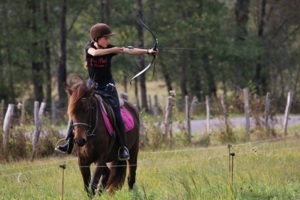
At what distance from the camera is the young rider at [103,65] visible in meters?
10.9

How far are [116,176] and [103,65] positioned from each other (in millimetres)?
1746

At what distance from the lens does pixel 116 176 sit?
11508 millimetres

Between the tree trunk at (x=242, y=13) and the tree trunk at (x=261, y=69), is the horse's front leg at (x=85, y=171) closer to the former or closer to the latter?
the tree trunk at (x=261, y=69)

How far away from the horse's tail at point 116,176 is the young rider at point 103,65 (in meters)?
0.33

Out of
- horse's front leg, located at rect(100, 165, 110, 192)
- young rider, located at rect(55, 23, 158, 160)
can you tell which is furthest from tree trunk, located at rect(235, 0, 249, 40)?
horse's front leg, located at rect(100, 165, 110, 192)

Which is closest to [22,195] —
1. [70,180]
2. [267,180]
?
[70,180]

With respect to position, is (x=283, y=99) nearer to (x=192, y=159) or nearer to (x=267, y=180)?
(x=192, y=159)

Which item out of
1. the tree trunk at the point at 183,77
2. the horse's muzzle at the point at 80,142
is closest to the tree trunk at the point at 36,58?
the tree trunk at the point at 183,77

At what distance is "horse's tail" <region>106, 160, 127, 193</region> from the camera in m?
11.2

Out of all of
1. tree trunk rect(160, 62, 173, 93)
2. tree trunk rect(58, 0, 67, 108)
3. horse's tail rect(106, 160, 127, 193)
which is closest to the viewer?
horse's tail rect(106, 160, 127, 193)

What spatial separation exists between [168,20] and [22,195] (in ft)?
112

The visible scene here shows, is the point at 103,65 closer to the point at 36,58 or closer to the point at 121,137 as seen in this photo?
the point at 121,137

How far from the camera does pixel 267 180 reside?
36.3 ft

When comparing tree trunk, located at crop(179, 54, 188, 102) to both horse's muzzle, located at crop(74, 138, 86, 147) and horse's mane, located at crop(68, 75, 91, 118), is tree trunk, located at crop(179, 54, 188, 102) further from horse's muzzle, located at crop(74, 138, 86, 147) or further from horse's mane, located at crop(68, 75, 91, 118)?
horse's muzzle, located at crop(74, 138, 86, 147)
